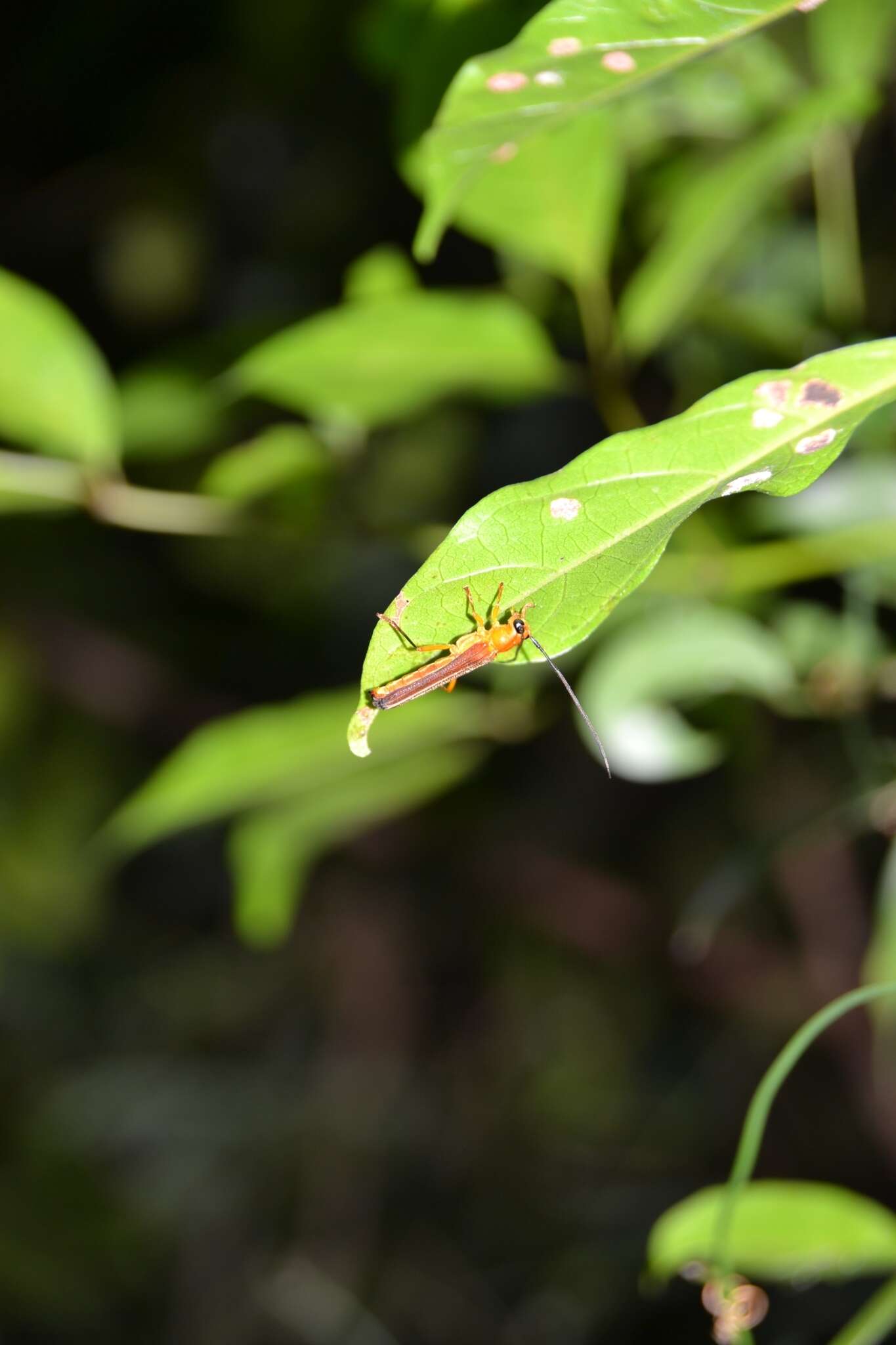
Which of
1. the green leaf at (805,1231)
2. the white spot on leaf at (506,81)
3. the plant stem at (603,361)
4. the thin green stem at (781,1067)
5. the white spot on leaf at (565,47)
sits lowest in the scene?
the green leaf at (805,1231)

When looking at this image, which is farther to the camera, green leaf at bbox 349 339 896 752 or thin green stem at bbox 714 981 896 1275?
thin green stem at bbox 714 981 896 1275

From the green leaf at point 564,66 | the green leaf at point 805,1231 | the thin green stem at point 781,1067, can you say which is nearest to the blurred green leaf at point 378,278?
the green leaf at point 564,66

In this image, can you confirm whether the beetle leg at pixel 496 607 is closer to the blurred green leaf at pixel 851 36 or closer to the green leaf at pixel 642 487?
the green leaf at pixel 642 487

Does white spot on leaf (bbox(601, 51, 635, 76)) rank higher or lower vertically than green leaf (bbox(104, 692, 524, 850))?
higher

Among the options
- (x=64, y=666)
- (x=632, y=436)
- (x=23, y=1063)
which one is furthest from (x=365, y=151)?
(x=23, y=1063)

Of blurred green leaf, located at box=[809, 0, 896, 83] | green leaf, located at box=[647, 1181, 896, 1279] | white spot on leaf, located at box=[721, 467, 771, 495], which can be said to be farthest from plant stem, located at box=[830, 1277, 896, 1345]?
blurred green leaf, located at box=[809, 0, 896, 83]

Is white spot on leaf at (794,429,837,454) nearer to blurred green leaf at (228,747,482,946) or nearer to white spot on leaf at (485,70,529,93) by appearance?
white spot on leaf at (485,70,529,93)

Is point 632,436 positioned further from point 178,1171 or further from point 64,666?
point 178,1171
